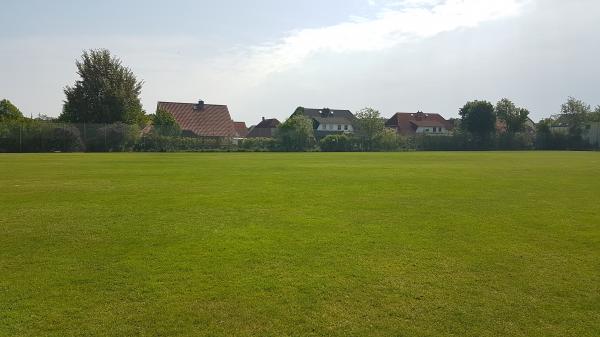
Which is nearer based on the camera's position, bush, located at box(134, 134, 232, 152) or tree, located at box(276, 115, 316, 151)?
bush, located at box(134, 134, 232, 152)

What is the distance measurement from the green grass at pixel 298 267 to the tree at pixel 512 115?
2924 inches

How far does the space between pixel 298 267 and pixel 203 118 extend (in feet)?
247

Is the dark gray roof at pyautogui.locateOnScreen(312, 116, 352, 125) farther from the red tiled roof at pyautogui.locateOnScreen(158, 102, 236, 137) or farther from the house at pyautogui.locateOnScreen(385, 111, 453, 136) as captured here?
the red tiled roof at pyautogui.locateOnScreen(158, 102, 236, 137)

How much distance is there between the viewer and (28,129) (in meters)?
44.3

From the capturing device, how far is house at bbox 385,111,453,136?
106562 mm

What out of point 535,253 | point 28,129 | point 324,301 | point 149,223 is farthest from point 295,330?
point 28,129

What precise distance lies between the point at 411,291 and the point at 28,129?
47.4 meters

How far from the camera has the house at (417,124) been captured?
106562 millimetres

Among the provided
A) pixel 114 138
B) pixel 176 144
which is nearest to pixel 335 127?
pixel 176 144

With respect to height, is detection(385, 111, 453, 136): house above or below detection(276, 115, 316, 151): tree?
above

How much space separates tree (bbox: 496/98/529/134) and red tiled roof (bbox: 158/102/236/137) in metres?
45.1

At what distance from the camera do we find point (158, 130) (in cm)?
5109

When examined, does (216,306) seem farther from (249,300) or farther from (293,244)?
(293,244)

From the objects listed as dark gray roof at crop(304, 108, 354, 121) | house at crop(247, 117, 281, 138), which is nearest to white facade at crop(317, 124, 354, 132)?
dark gray roof at crop(304, 108, 354, 121)
